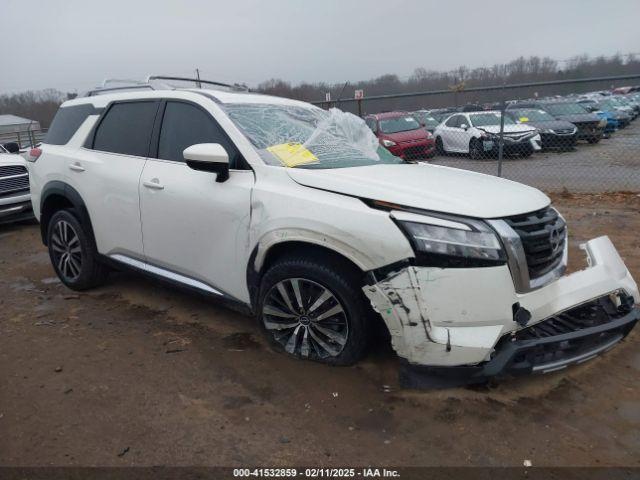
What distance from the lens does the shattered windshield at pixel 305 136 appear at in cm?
324

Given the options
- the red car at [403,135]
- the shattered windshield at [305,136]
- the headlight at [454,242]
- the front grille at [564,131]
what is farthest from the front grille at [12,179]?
the front grille at [564,131]

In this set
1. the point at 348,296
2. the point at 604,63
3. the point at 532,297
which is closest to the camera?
the point at 532,297

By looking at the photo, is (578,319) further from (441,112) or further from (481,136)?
(441,112)

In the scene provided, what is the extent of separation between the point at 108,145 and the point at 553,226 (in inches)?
137

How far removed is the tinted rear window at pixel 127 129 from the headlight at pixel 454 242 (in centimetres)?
236

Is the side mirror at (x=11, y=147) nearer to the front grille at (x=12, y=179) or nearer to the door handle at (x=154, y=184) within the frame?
the front grille at (x=12, y=179)

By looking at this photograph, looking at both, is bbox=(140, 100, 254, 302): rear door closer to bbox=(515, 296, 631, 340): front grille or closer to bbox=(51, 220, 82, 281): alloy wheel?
bbox=(51, 220, 82, 281): alloy wheel

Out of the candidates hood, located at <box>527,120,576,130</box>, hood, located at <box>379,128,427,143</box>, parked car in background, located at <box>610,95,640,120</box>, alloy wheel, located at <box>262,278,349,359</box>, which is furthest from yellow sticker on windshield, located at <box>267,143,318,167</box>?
parked car in background, located at <box>610,95,640,120</box>

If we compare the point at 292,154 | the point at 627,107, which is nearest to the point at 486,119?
the point at 292,154

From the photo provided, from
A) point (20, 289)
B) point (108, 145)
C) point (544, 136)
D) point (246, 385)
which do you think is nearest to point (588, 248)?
point (246, 385)

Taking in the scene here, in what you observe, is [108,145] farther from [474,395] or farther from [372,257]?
[474,395]

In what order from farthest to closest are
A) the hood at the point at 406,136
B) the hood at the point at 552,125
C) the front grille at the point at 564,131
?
the hood at the point at 552,125
the front grille at the point at 564,131
the hood at the point at 406,136

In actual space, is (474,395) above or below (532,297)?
below

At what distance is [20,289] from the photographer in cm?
491
